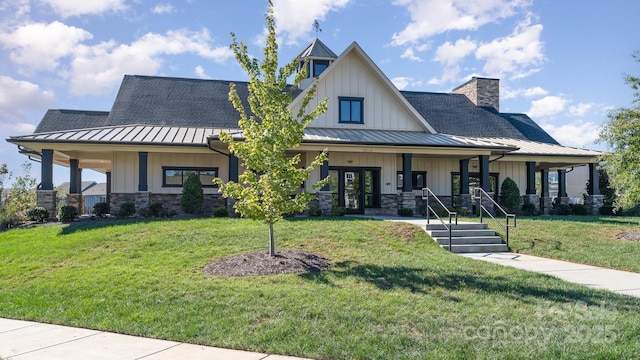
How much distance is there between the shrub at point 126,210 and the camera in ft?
52.9

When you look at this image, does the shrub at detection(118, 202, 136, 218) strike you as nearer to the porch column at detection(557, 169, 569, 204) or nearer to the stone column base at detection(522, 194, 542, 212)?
the stone column base at detection(522, 194, 542, 212)

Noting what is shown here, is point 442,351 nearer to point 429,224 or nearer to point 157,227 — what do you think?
point 429,224

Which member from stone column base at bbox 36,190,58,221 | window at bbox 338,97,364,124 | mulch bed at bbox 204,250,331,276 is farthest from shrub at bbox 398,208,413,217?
stone column base at bbox 36,190,58,221

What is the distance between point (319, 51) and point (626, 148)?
46.2ft

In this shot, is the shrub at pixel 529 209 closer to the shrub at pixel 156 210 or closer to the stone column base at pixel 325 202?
the stone column base at pixel 325 202

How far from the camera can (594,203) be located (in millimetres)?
20906

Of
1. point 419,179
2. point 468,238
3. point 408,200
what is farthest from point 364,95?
point 468,238

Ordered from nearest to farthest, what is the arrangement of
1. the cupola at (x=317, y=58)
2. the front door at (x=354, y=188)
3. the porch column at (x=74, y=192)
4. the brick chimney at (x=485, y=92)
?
the porch column at (x=74, y=192) < the front door at (x=354, y=188) < the cupola at (x=317, y=58) < the brick chimney at (x=485, y=92)

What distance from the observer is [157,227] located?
40.7 feet

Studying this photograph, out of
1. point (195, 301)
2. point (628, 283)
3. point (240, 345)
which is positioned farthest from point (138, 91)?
point (628, 283)

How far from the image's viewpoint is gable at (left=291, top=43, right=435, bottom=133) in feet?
63.0

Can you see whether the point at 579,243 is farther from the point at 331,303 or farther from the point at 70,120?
the point at 70,120

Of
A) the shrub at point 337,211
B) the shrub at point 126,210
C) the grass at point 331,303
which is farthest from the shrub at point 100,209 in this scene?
the shrub at point 337,211

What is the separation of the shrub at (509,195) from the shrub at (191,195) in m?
13.0
